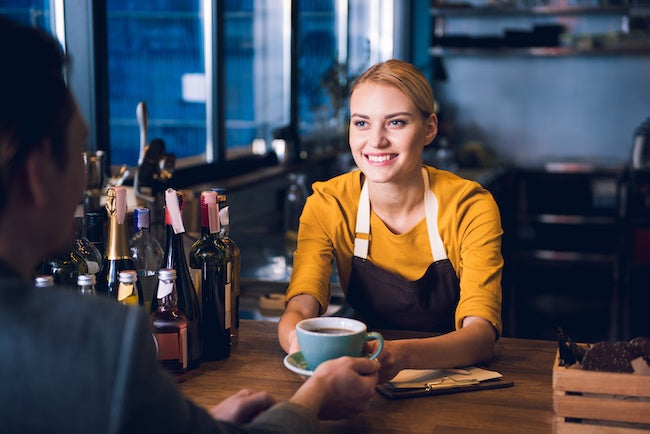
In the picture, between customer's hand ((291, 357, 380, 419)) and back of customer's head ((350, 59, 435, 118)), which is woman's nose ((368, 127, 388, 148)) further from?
customer's hand ((291, 357, 380, 419))

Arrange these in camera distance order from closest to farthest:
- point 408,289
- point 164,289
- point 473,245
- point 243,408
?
point 243,408 < point 164,289 < point 473,245 < point 408,289

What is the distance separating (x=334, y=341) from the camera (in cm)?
134

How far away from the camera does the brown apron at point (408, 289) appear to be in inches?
78.6

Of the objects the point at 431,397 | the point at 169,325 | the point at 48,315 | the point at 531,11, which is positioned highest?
the point at 531,11

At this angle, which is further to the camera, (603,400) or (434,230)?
(434,230)

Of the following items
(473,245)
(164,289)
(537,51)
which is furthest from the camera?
(537,51)

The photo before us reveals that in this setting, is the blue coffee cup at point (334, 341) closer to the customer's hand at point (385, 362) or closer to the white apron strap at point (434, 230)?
the customer's hand at point (385, 362)

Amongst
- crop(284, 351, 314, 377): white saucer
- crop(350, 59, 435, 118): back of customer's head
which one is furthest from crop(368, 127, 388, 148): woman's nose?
crop(284, 351, 314, 377): white saucer

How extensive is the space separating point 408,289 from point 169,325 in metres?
0.73

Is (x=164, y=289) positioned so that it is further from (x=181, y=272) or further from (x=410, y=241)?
(x=410, y=241)

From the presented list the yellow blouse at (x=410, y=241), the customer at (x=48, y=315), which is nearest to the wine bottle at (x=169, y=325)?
the yellow blouse at (x=410, y=241)

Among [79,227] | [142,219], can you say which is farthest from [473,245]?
[79,227]

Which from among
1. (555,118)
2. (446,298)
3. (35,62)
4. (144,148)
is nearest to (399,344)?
(446,298)

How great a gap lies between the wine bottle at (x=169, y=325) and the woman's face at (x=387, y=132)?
2.15 ft
